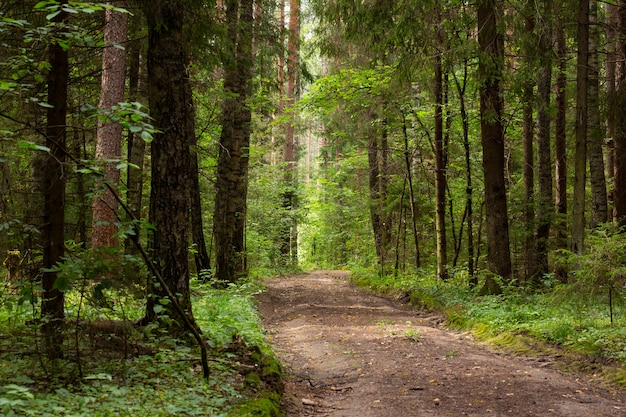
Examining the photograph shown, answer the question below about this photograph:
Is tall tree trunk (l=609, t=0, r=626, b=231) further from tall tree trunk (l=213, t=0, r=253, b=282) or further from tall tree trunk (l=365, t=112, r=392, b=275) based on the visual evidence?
tall tree trunk (l=213, t=0, r=253, b=282)

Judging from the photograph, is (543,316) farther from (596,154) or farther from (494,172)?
(596,154)

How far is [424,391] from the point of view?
19.9ft

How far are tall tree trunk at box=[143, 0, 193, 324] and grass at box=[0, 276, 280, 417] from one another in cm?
74

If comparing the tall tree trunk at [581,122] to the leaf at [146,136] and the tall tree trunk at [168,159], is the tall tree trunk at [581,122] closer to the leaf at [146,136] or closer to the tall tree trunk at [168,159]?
the tall tree trunk at [168,159]

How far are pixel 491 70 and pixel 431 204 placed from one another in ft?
31.7

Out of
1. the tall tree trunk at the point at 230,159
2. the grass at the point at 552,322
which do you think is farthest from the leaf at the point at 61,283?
the tall tree trunk at the point at 230,159

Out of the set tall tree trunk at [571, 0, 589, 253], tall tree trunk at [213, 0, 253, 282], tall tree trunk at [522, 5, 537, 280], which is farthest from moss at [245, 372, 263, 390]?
tall tree trunk at [522, 5, 537, 280]

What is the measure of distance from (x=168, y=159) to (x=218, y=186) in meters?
8.78

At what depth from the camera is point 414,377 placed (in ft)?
21.8

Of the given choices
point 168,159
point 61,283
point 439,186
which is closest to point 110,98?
point 168,159

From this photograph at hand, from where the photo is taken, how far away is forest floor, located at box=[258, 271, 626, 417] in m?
5.48

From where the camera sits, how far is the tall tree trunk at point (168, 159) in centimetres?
596

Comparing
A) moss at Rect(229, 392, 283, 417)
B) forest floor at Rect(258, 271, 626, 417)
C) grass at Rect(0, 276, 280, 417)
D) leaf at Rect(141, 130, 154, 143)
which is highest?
leaf at Rect(141, 130, 154, 143)

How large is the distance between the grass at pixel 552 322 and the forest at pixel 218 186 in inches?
2.1
